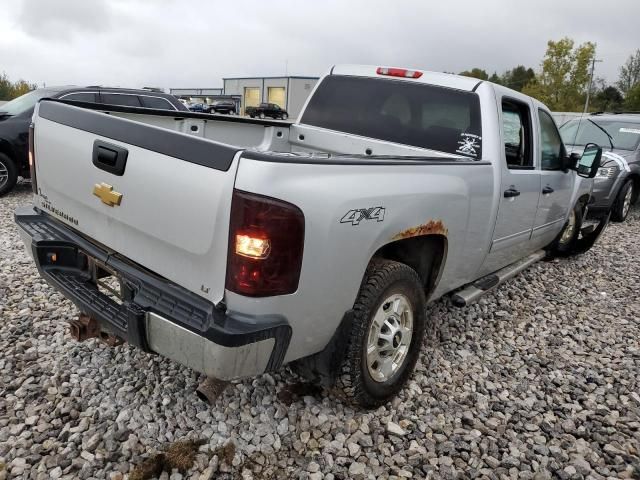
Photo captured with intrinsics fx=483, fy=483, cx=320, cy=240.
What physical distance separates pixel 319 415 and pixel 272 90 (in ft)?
190

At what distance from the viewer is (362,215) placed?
7.04 ft

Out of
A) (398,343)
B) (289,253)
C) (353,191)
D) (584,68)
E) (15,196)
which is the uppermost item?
(584,68)

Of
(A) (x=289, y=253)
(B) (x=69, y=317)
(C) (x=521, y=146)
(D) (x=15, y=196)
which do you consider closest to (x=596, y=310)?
(C) (x=521, y=146)

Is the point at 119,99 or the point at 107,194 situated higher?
the point at 119,99

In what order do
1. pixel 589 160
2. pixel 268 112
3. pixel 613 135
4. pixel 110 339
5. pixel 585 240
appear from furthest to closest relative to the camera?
pixel 268 112 → pixel 613 135 → pixel 585 240 → pixel 589 160 → pixel 110 339

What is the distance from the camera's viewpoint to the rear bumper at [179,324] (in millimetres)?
1866

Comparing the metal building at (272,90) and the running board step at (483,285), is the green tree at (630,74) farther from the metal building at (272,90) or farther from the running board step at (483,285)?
the running board step at (483,285)

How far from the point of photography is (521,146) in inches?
153

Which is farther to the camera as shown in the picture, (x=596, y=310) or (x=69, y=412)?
(x=596, y=310)

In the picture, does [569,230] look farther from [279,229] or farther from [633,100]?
[633,100]

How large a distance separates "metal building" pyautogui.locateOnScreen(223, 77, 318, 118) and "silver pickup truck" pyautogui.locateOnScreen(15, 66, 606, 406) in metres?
50.3

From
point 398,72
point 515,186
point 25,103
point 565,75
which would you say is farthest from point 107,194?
point 565,75

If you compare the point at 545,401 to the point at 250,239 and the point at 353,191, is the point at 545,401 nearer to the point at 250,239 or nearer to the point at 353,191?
the point at 353,191

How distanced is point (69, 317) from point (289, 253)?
2.42 metres
